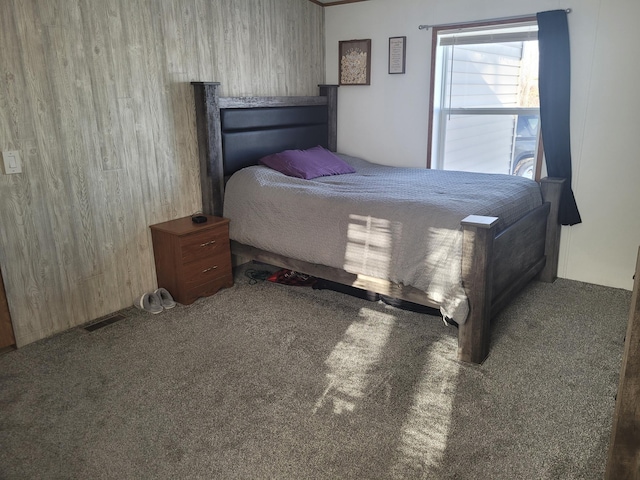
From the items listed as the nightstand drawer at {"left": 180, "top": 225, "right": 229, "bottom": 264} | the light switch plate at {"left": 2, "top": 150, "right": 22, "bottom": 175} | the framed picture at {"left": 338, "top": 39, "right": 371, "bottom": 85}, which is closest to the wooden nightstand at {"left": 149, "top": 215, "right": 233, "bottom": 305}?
the nightstand drawer at {"left": 180, "top": 225, "right": 229, "bottom": 264}

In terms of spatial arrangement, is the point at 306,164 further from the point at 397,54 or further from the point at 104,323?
the point at 104,323

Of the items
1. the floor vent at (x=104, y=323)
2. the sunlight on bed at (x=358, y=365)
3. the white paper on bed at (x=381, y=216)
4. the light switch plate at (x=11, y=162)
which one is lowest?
the floor vent at (x=104, y=323)

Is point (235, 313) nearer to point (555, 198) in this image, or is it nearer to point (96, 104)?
point (96, 104)

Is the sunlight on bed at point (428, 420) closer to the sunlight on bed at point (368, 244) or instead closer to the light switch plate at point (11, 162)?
the sunlight on bed at point (368, 244)

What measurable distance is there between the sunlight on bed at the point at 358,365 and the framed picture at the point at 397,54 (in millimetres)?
2327

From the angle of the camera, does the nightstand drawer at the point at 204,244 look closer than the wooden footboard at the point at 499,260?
No

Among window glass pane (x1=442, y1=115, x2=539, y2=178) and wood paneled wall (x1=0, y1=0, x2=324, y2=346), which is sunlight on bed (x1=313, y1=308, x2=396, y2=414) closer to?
wood paneled wall (x1=0, y1=0, x2=324, y2=346)

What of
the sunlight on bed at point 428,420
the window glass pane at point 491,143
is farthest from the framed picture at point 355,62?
the sunlight on bed at point 428,420

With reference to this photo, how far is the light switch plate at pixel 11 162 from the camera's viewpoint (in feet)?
8.48

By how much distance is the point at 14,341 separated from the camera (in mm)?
2775

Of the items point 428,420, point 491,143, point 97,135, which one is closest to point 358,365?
point 428,420

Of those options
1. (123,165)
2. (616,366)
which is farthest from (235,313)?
(616,366)

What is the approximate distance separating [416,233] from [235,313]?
51.9 inches

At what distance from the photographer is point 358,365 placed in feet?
8.34
